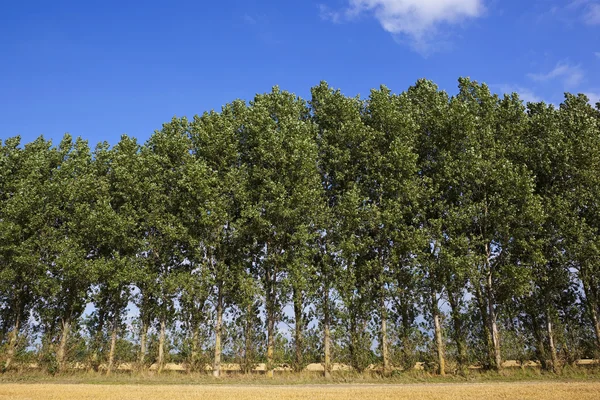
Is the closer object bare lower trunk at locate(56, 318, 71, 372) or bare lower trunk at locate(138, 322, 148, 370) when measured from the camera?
bare lower trunk at locate(56, 318, 71, 372)

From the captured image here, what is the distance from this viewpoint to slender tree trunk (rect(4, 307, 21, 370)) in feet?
100

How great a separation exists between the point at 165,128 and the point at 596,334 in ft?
118

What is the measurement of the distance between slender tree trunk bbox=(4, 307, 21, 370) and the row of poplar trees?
10cm

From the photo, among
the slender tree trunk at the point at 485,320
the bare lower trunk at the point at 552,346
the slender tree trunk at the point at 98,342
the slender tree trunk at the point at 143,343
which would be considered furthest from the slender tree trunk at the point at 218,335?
the bare lower trunk at the point at 552,346

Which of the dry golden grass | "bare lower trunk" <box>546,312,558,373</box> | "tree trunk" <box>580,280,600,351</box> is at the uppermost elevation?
"tree trunk" <box>580,280,600,351</box>

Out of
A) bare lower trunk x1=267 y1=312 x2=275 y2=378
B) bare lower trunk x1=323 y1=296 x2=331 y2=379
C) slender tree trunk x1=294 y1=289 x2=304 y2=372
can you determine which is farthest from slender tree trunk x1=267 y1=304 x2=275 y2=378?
bare lower trunk x1=323 y1=296 x2=331 y2=379

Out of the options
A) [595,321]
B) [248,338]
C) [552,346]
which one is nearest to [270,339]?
[248,338]

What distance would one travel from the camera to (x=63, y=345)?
103 feet

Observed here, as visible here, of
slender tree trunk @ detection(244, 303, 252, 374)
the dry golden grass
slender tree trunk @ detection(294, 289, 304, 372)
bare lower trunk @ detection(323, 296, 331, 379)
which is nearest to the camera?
the dry golden grass

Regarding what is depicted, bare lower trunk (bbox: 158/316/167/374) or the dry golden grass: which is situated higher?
bare lower trunk (bbox: 158/316/167/374)

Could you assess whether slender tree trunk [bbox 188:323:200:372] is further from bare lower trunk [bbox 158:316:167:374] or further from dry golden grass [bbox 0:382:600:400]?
dry golden grass [bbox 0:382:600:400]

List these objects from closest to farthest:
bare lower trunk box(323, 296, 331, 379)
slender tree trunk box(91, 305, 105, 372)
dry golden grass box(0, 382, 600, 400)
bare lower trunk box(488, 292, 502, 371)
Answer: dry golden grass box(0, 382, 600, 400) → bare lower trunk box(488, 292, 502, 371) → bare lower trunk box(323, 296, 331, 379) → slender tree trunk box(91, 305, 105, 372)

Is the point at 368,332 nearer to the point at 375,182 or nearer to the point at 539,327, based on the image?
the point at 375,182

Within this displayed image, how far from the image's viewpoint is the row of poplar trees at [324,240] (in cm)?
2977
